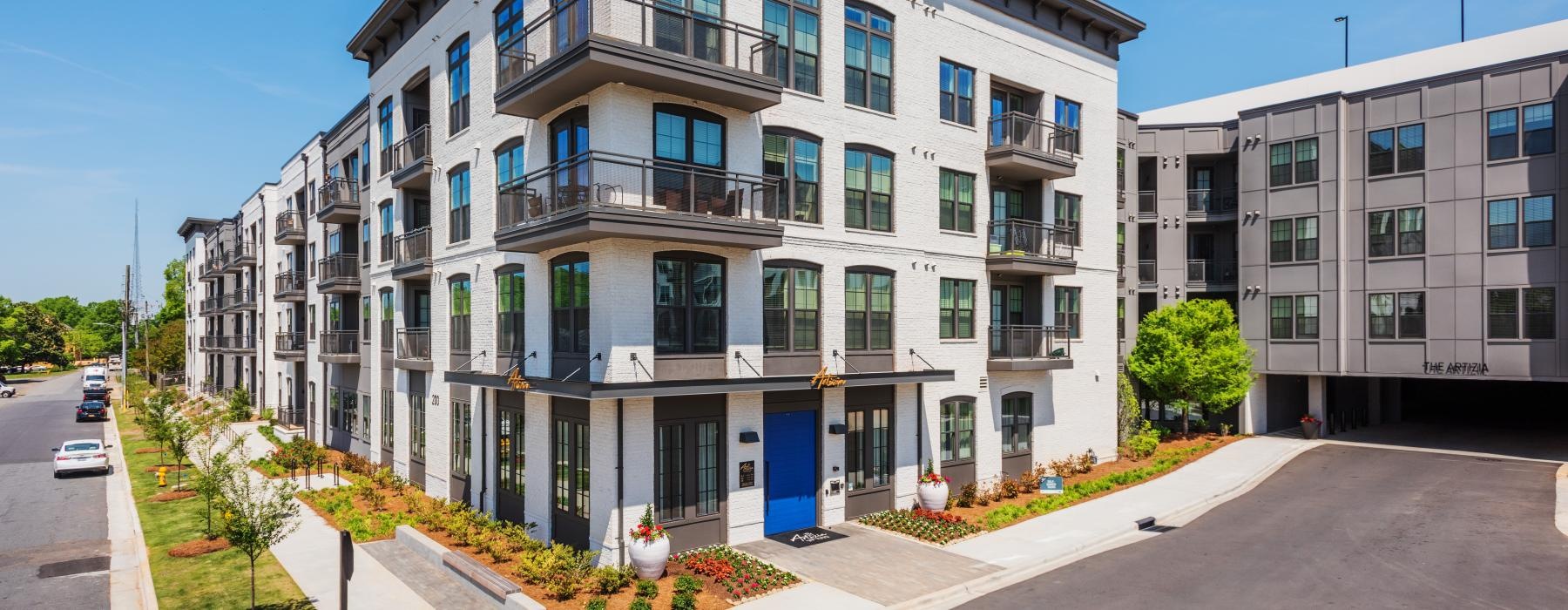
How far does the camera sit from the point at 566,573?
14633mm

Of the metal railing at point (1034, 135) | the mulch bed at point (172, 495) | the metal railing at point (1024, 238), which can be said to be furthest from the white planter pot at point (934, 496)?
the mulch bed at point (172, 495)

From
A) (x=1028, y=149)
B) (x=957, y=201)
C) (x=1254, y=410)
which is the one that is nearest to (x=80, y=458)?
(x=957, y=201)

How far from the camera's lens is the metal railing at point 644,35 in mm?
14945

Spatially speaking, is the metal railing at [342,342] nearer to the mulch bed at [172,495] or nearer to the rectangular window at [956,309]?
the mulch bed at [172,495]

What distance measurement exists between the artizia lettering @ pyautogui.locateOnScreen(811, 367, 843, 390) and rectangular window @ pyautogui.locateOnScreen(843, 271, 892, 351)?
5.20 ft

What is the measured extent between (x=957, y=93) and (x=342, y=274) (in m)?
23.6

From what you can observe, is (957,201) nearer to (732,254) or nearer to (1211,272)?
(732,254)

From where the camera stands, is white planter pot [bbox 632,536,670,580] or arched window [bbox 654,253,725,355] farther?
arched window [bbox 654,253,725,355]

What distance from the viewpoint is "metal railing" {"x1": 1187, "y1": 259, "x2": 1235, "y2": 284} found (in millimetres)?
34531

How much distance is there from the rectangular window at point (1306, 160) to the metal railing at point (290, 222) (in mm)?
43541

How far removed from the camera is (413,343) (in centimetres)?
2494

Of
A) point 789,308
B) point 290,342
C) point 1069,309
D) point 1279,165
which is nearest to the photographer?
point 789,308

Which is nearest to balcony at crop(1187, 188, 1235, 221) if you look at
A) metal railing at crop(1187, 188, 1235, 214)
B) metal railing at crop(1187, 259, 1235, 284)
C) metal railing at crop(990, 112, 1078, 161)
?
metal railing at crop(1187, 188, 1235, 214)

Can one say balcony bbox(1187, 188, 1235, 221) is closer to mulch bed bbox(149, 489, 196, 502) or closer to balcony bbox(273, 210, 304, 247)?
mulch bed bbox(149, 489, 196, 502)
